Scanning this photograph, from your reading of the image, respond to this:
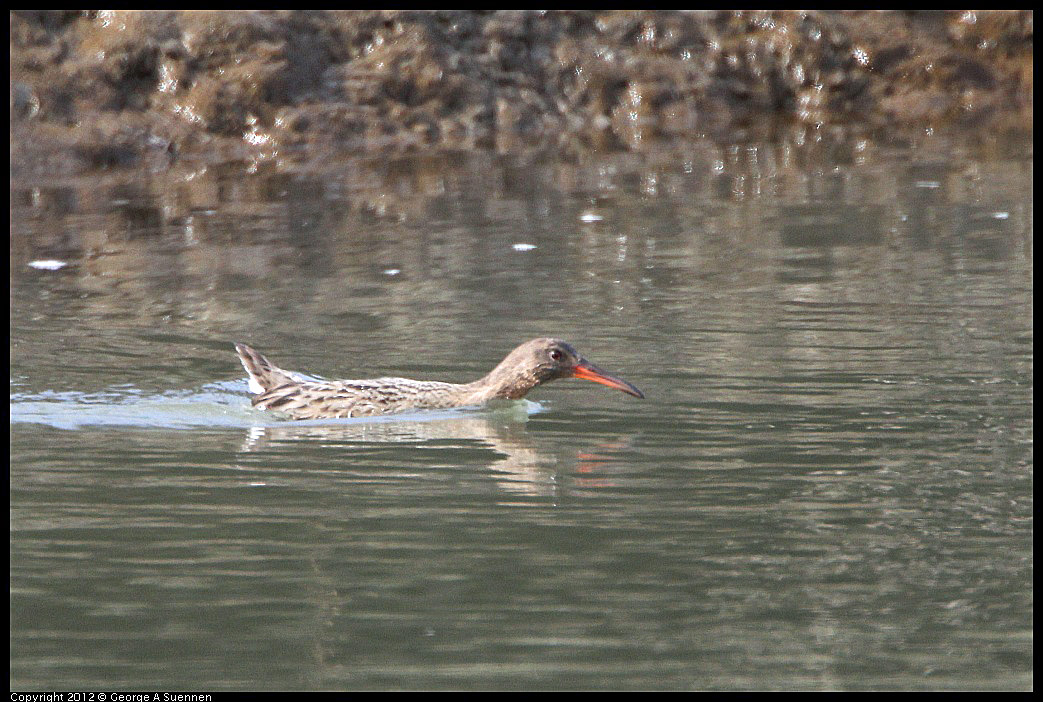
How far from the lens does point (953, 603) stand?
20.2 ft

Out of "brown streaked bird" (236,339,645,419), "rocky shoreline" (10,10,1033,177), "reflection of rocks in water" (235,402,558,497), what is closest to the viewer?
"reflection of rocks in water" (235,402,558,497)

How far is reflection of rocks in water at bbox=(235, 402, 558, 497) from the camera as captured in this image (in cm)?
838

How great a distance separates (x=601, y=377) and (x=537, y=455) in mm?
1209

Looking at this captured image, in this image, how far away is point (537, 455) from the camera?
28.1 ft

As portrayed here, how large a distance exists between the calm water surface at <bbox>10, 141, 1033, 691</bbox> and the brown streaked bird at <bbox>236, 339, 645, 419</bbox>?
0.12 metres

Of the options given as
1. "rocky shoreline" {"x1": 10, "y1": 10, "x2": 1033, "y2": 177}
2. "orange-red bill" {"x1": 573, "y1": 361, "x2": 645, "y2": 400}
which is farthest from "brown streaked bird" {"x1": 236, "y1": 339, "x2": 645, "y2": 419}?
"rocky shoreline" {"x1": 10, "y1": 10, "x2": 1033, "y2": 177}

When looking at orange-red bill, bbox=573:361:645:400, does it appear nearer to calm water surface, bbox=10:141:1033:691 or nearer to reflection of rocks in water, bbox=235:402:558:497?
calm water surface, bbox=10:141:1033:691

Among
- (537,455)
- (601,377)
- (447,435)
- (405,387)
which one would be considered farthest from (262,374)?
(537,455)

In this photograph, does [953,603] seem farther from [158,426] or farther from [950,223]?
[950,223]

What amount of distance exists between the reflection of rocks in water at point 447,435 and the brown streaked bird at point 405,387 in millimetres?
85

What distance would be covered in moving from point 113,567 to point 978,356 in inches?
Answer: 212

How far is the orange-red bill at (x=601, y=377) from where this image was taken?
9.42 m

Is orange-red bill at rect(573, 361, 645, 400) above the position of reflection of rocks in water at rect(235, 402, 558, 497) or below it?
above

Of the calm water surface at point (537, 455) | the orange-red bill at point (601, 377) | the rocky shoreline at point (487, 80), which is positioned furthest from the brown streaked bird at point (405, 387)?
the rocky shoreline at point (487, 80)
